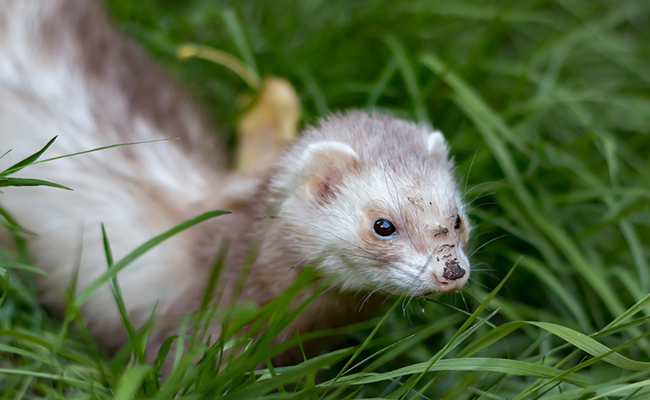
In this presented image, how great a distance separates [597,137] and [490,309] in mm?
1018

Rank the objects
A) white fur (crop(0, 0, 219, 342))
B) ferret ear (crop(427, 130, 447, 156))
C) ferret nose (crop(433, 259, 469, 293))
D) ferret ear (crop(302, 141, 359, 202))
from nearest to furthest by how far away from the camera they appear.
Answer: ferret nose (crop(433, 259, 469, 293)) < ferret ear (crop(302, 141, 359, 202)) < ferret ear (crop(427, 130, 447, 156)) < white fur (crop(0, 0, 219, 342))

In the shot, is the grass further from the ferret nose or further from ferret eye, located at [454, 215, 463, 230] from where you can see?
ferret eye, located at [454, 215, 463, 230]

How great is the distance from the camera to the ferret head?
215cm

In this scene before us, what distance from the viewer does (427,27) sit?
4.01m

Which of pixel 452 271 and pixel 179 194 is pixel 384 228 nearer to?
pixel 452 271

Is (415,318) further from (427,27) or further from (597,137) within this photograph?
(427,27)

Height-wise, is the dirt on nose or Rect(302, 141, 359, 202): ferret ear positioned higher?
Rect(302, 141, 359, 202): ferret ear

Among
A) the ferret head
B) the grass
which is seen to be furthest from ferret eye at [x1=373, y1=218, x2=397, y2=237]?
the grass

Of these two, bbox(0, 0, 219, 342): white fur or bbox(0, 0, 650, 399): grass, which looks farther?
bbox(0, 0, 219, 342): white fur

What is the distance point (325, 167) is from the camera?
235 cm

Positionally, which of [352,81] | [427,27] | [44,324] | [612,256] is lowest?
[44,324]

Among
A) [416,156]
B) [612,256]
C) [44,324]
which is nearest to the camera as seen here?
[416,156]

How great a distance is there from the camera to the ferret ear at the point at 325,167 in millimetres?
2338

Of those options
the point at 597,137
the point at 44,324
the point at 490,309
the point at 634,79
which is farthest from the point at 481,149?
the point at 44,324
